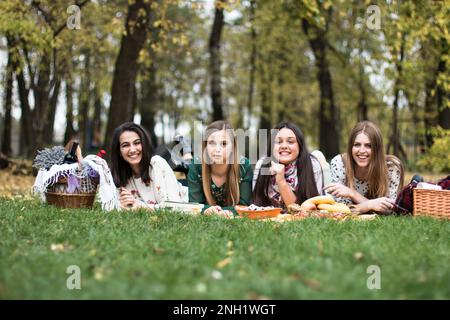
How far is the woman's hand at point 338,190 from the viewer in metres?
6.13

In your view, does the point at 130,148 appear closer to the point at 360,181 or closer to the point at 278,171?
the point at 278,171

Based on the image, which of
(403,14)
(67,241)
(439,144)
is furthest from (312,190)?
→ (403,14)

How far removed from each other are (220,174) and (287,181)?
0.78 metres

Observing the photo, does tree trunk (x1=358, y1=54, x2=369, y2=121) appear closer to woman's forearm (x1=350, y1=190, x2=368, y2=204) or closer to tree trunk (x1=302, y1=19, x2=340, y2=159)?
tree trunk (x1=302, y1=19, x2=340, y2=159)

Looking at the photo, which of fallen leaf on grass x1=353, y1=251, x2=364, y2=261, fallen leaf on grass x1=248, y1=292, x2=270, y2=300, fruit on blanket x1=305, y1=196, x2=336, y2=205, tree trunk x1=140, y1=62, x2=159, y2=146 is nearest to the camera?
fallen leaf on grass x1=248, y1=292, x2=270, y2=300

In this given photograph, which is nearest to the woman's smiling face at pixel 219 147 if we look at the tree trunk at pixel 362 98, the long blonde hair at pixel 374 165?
the long blonde hair at pixel 374 165

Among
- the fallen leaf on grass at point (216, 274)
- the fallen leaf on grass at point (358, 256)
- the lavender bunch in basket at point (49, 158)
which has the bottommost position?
the fallen leaf on grass at point (216, 274)

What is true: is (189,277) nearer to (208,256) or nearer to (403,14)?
(208,256)

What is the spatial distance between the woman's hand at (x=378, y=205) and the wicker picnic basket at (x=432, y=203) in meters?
0.31

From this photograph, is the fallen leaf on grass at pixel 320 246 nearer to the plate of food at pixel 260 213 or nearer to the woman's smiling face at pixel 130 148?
the plate of food at pixel 260 213

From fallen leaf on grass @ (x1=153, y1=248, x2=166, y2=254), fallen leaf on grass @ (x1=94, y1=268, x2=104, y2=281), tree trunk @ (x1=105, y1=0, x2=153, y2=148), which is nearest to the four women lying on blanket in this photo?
fallen leaf on grass @ (x1=153, y1=248, x2=166, y2=254)

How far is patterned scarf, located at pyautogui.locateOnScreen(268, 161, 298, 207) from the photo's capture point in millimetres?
6418

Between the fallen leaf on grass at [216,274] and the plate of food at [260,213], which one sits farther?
the plate of food at [260,213]

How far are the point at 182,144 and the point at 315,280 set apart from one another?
5.02 m
